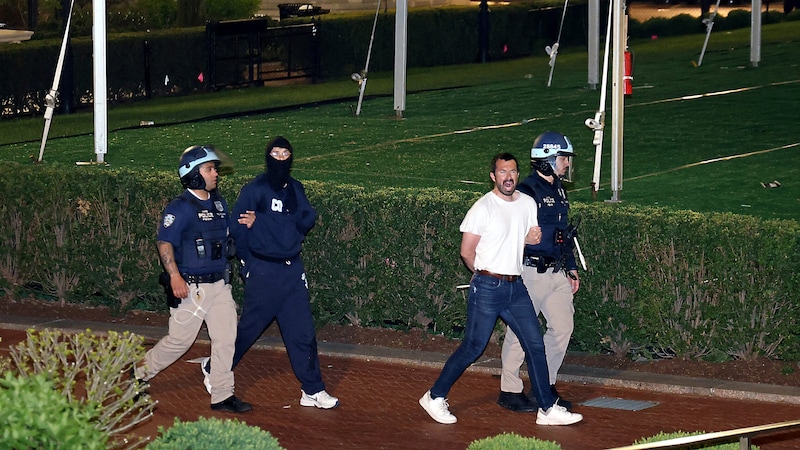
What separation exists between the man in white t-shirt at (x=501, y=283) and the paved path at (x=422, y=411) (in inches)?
8.3

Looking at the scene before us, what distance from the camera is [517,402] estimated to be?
30.3 feet

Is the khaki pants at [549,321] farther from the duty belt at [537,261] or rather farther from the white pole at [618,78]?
the white pole at [618,78]

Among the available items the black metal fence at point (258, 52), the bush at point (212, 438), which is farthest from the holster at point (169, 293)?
the black metal fence at point (258, 52)

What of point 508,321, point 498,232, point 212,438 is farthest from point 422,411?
point 212,438

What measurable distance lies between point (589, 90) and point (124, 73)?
9.12 metres

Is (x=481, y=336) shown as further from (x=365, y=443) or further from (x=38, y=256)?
(x=38, y=256)

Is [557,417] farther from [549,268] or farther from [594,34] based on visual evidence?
[594,34]

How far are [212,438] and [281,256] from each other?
3.51m

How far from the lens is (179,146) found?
788 inches

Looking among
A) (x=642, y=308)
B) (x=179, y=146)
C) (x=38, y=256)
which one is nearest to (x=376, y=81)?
(x=179, y=146)

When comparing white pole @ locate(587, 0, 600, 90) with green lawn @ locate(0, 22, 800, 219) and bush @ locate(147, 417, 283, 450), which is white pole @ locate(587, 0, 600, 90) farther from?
bush @ locate(147, 417, 283, 450)

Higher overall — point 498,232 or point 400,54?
point 400,54

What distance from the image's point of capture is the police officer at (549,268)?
9.17 meters

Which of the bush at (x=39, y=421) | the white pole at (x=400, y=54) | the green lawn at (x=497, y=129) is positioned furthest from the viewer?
the white pole at (x=400, y=54)
